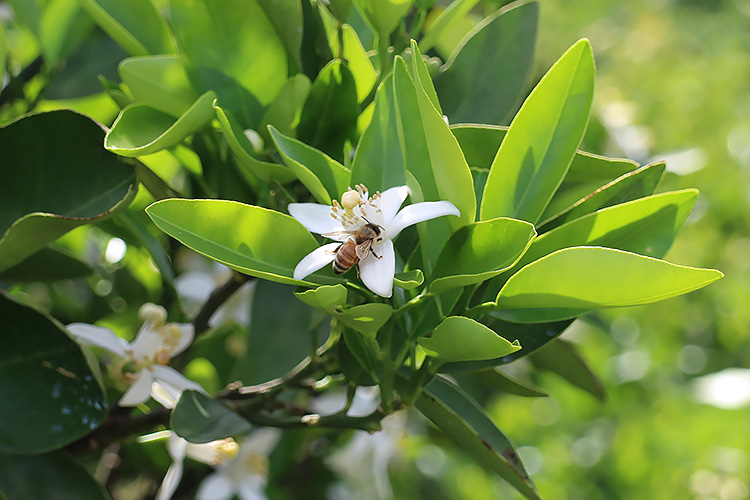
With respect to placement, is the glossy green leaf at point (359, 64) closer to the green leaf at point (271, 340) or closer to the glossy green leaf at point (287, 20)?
the glossy green leaf at point (287, 20)

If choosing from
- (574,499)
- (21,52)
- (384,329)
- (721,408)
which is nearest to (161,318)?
(384,329)

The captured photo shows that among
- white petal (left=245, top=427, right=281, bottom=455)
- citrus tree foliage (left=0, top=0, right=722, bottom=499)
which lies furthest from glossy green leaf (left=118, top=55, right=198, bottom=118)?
white petal (left=245, top=427, right=281, bottom=455)

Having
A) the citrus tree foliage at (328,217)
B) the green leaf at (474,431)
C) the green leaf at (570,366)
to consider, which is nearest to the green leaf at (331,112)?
the citrus tree foliage at (328,217)

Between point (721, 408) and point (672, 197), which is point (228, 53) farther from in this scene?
point (721, 408)

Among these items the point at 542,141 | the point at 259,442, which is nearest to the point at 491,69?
the point at 542,141

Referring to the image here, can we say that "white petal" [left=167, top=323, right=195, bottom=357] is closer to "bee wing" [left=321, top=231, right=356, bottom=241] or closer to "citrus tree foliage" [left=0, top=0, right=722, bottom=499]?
"citrus tree foliage" [left=0, top=0, right=722, bottom=499]
